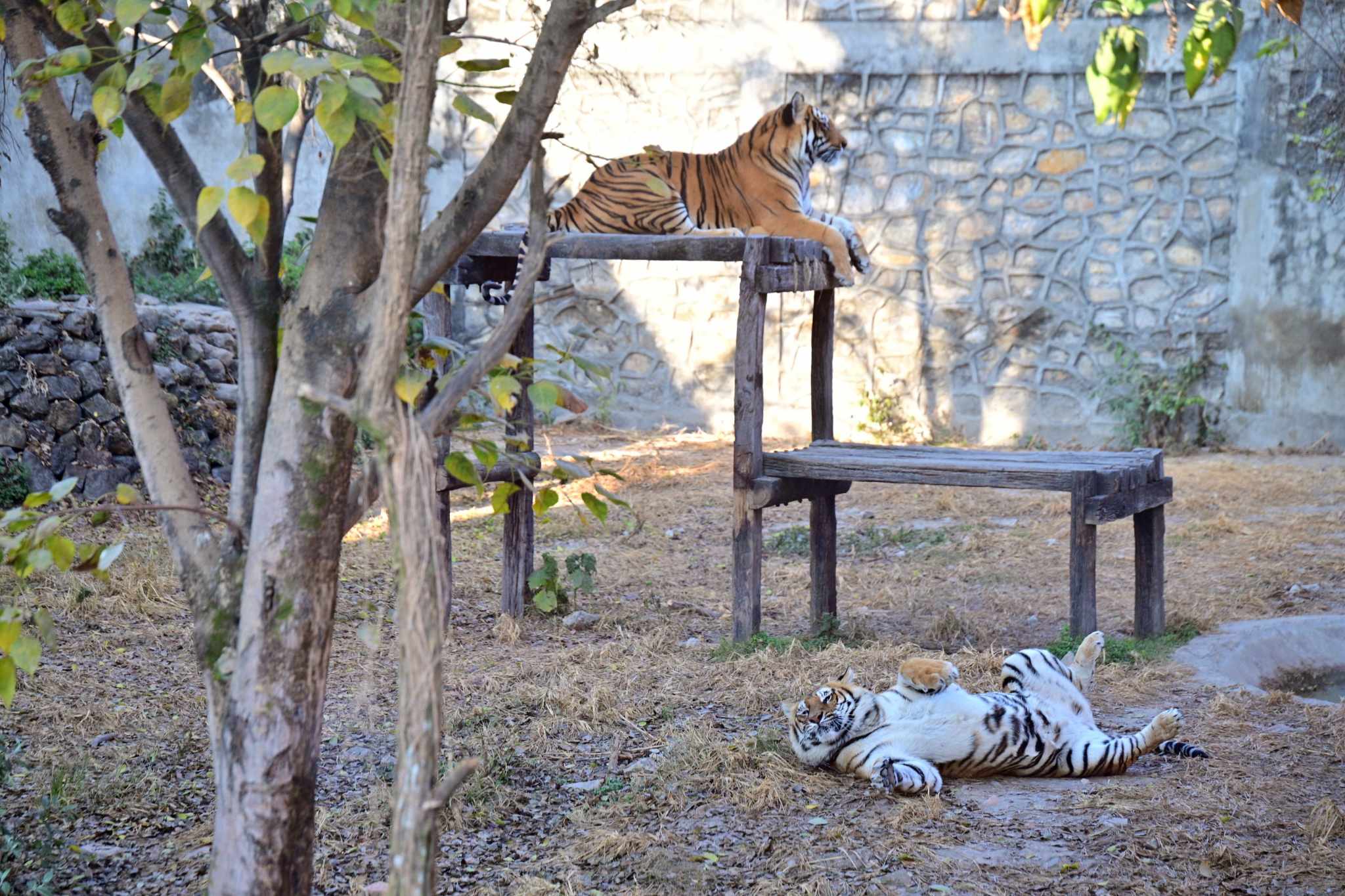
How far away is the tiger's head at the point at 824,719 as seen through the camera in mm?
3865

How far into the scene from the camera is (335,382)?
7.38ft

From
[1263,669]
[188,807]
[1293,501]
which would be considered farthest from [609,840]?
[1293,501]

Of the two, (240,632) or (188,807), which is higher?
(240,632)

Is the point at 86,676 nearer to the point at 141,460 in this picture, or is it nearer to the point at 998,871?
the point at 141,460

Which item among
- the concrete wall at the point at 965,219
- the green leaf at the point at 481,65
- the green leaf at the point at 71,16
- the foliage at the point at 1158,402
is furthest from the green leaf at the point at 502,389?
the foliage at the point at 1158,402

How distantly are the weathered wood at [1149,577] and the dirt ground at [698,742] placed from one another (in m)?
0.16

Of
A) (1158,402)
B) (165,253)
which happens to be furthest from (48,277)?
(1158,402)

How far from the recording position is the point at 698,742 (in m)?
4.03

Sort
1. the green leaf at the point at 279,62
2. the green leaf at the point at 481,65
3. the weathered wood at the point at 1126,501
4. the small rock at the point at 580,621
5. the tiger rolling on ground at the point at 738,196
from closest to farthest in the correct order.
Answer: the green leaf at the point at 279,62, the green leaf at the point at 481,65, the weathered wood at the point at 1126,501, the tiger rolling on ground at the point at 738,196, the small rock at the point at 580,621

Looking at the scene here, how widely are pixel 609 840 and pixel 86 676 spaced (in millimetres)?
2571

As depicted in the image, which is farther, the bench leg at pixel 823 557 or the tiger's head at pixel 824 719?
the bench leg at pixel 823 557

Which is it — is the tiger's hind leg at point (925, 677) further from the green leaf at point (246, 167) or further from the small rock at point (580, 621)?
the green leaf at point (246, 167)

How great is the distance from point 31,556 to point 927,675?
8.94 ft

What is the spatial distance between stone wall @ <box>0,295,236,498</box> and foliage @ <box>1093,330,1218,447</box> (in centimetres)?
710
